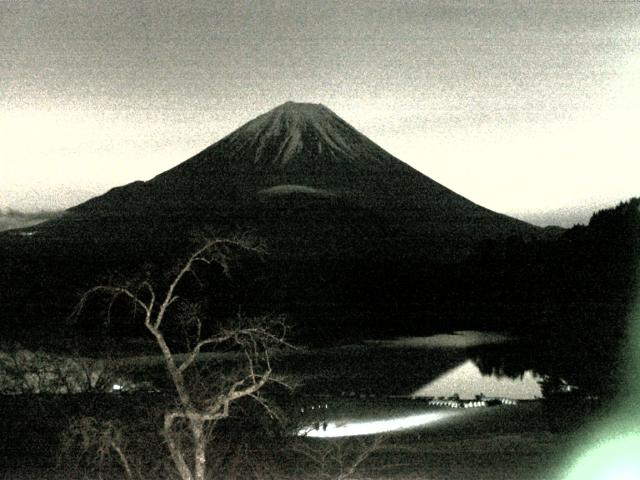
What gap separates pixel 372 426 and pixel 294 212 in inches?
3403

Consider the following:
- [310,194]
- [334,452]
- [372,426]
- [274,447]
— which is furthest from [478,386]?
[310,194]

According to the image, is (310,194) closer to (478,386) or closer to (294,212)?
(294,212)

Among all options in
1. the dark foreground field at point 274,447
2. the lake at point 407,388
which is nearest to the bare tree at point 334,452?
the dark foreground field at point 274,447

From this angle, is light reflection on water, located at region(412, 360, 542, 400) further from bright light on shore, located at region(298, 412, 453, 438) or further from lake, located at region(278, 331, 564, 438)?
bright light on shore, located at region(298, 412, 453, 438)

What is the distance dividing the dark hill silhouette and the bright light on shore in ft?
142

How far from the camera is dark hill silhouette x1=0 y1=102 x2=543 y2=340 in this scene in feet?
257

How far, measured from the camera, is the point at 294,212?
4136 inches

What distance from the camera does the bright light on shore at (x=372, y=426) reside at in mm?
17172

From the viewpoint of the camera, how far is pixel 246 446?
14.0 metres

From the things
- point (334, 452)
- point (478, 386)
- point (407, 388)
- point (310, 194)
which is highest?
point (310, 194)

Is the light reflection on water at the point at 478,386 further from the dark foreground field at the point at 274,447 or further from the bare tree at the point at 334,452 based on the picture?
the bare tree at the point at 334,452

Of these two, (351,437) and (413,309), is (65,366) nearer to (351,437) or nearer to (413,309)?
(351,437)

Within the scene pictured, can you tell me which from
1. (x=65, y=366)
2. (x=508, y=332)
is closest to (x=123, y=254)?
(x=508, y=332)

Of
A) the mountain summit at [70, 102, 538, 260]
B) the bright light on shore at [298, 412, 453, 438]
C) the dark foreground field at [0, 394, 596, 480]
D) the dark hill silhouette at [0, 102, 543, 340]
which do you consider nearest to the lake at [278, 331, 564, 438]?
the bright light on shore at [298, 412, 453, 438]
